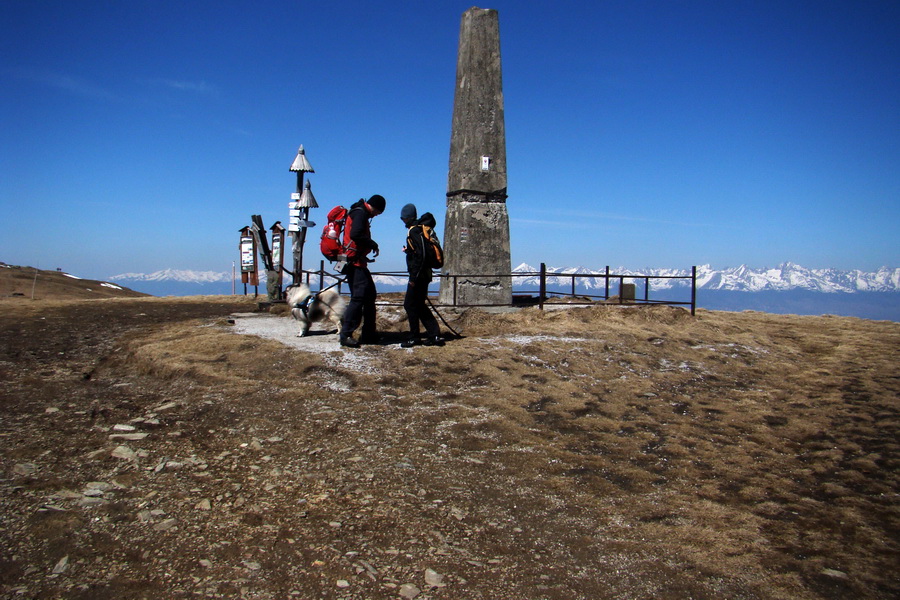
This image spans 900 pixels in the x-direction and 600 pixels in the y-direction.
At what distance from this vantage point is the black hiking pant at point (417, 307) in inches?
354

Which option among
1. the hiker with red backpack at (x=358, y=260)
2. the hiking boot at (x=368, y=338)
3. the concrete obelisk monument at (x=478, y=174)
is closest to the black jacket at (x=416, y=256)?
the hiker with red backpack at (x=358, y=260)

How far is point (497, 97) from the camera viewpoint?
12156mm

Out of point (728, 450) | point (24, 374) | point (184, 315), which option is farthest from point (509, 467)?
point (184, 315)

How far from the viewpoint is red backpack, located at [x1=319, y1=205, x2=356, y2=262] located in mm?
8703

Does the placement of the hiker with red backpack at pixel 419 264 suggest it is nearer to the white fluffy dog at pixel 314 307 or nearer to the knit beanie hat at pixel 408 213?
A: the knit beanie hat at pixel 408 213

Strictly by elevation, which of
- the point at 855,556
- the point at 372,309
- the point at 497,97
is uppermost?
the point at 497,97

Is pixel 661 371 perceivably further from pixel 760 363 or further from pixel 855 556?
pixel 855 556

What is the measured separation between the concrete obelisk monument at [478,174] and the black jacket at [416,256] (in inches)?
123

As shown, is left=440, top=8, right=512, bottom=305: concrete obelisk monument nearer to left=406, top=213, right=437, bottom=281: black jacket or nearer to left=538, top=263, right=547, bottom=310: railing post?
left=538, top=263, right=547, bottom=310: railing post

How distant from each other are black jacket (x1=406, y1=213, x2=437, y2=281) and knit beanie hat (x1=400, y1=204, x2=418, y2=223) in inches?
10.1

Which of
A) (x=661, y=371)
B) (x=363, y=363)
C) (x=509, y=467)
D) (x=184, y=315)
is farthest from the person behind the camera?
(x=184, y=315)

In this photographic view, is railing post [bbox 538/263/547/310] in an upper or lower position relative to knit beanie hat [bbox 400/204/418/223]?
lower

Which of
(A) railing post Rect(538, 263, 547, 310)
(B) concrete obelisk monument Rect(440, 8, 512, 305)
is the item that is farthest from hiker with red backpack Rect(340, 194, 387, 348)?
(A) railing post Rect(538, 263, 547, 310)

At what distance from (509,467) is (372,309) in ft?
15.1
